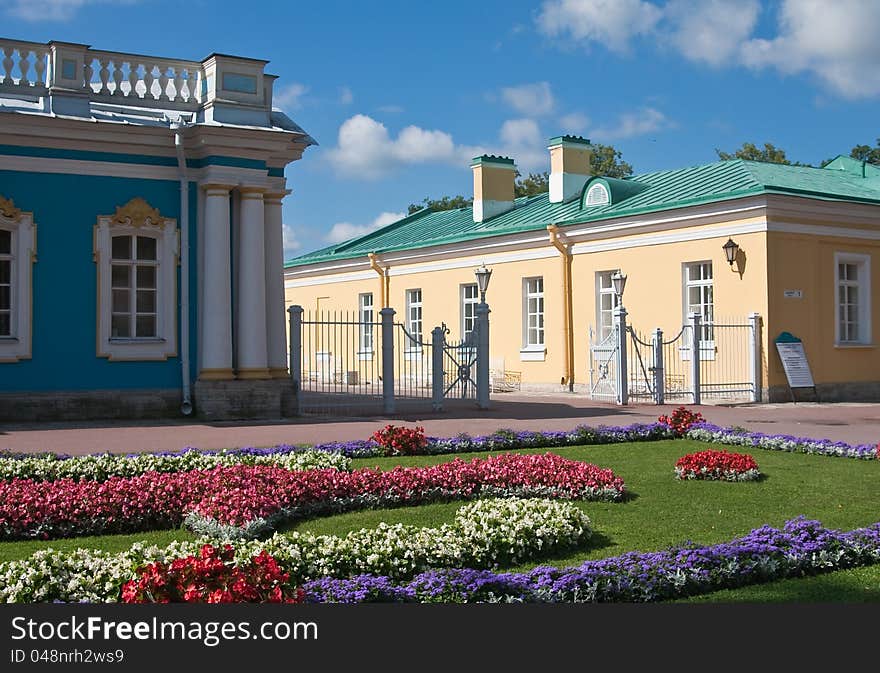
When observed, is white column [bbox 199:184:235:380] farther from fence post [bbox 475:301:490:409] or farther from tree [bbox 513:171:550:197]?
tree [bbox 513:171:550:197]

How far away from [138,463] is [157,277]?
721 cm

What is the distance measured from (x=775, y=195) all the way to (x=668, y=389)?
14.7 ft

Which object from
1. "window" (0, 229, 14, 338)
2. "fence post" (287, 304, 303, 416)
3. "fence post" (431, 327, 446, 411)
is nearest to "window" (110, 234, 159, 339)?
"window" (0, 229, 14, 338)

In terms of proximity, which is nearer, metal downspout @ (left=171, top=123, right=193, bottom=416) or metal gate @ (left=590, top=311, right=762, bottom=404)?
metal downspout @ (left=171, top=123, right=193, bottom=416)

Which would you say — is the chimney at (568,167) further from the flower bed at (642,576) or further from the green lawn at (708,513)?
the flower bed at (642,576)

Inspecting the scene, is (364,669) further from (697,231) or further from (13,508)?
(697,231)

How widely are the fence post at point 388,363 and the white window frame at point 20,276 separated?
18.3 feet

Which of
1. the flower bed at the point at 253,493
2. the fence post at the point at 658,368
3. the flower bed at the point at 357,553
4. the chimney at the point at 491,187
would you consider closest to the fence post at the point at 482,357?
the fence post at the point at 658,368

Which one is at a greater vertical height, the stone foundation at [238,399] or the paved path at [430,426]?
the stone foundation at [238,399]

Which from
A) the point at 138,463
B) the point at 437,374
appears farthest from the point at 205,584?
the point at 437,374

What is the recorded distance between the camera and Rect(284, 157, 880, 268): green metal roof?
21.9m

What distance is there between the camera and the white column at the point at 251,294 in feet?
56.3

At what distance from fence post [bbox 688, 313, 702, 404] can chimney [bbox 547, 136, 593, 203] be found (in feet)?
24.6

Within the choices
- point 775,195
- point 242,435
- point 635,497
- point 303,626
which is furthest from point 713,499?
point 775,195
